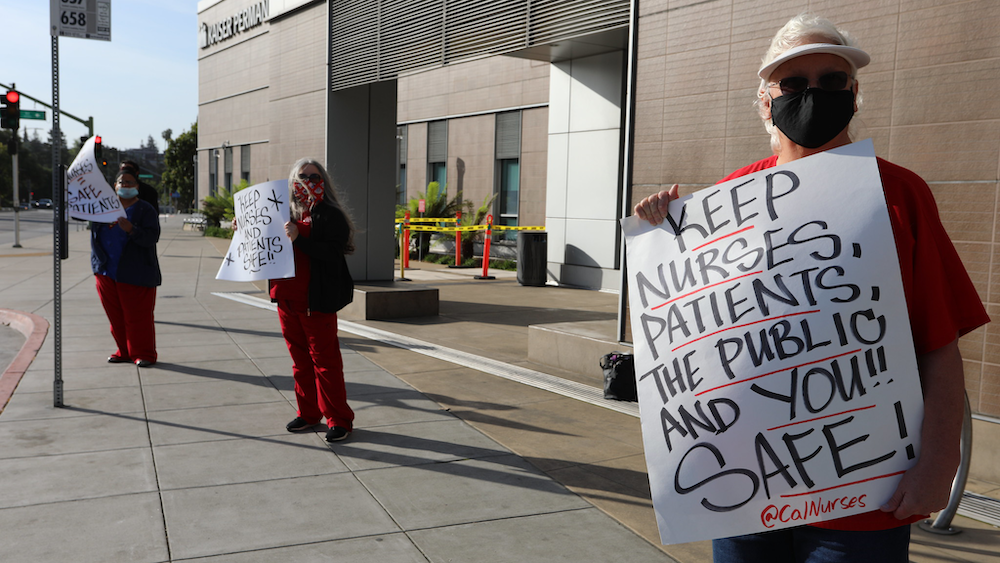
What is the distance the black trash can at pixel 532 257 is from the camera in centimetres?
1712

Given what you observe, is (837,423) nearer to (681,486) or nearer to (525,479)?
(681,486)

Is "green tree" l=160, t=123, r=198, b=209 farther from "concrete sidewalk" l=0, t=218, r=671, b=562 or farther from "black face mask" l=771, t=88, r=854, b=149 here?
"black face mask" l=771, t=88, r=854, b=149

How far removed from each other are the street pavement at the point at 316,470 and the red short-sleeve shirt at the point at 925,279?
2330 millimetres

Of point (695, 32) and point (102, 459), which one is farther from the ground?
point (695, 32)

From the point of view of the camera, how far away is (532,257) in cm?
1712

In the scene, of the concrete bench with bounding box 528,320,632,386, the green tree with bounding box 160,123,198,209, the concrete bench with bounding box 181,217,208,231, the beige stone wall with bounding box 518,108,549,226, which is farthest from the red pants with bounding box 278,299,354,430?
the green tree with bounding box 160,123,198,209

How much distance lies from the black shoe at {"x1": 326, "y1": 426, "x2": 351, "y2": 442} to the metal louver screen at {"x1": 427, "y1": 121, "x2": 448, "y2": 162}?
67.3 ft

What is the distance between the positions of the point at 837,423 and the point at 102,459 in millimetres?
4642

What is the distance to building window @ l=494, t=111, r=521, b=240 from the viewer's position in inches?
872

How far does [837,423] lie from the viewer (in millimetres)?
1843

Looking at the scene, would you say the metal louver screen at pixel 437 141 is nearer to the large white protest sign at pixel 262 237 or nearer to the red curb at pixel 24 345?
the red curb at pixel 24 345

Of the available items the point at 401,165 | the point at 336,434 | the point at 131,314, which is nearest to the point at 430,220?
the point at 401,165

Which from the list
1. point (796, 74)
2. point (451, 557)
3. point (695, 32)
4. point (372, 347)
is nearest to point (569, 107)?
point (372, 347)

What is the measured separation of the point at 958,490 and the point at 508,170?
1955cm
